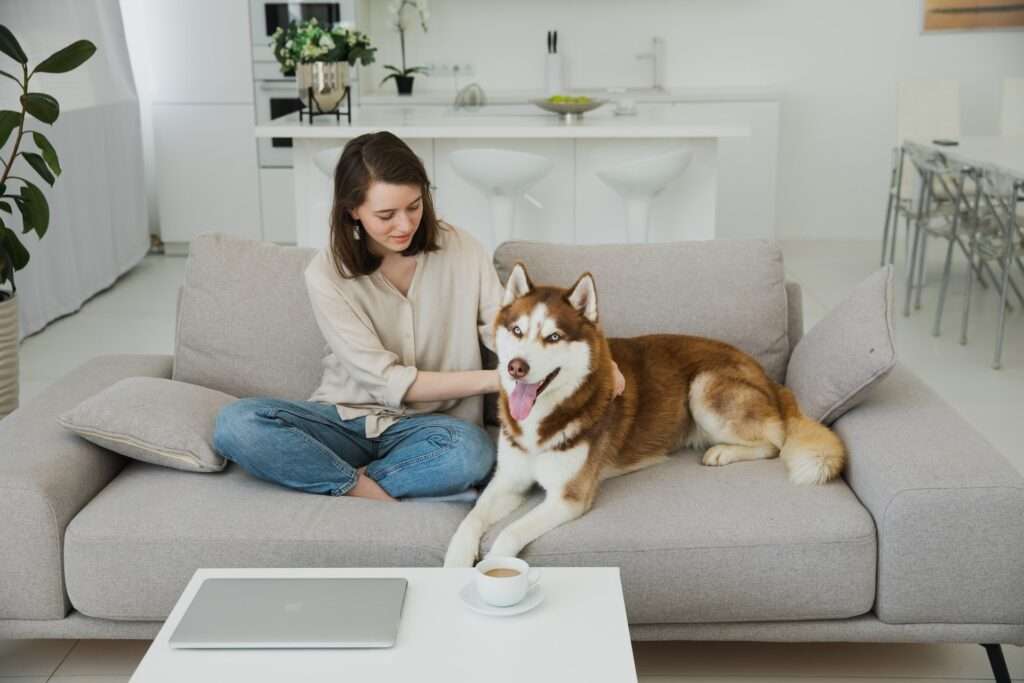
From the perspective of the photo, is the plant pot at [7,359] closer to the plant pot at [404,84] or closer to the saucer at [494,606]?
the saucer at [494,606]

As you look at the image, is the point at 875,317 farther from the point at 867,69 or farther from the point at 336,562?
the point at 867,69

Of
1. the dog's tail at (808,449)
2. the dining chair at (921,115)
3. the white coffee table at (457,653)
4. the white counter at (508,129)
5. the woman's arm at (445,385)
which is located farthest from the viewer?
the dining chair at (921,115)

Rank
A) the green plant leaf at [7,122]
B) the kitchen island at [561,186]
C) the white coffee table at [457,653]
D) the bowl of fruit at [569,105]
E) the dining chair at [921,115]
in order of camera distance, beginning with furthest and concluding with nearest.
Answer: the dining chair at [921,115], the bowl of fruit at [569,105], the kitchen island at [561,186], the green plant leaf at [7,122], the white coffee table at [457,653]

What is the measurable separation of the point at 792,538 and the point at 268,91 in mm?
5227

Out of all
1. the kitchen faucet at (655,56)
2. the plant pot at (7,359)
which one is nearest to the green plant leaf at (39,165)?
the plant pot at (7,359)

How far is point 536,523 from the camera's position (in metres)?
2.16

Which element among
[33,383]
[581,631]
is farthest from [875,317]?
[33,383]

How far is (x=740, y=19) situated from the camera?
23.2 ft

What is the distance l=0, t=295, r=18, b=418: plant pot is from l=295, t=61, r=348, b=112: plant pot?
1.81 m

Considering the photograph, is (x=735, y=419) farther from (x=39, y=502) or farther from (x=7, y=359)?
(x=7, y=359)

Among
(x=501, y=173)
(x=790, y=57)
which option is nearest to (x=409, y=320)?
(x=501, y=173)

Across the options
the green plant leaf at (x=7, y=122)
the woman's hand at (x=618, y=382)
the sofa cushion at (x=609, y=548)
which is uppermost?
the green plant leaf at (x=7, y=122)

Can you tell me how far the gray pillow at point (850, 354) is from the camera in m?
2.40

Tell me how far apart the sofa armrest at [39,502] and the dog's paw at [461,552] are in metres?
0.73
